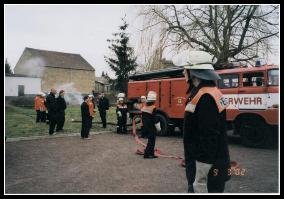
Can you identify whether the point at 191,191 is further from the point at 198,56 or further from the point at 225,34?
the point at 225,34

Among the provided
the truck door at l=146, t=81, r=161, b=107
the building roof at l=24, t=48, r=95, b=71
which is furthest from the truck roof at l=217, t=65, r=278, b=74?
the building roof at l=24, t=48, r=95, b=71

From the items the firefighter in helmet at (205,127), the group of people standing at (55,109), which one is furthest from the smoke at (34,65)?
the firefighter in helmet at (205,127)

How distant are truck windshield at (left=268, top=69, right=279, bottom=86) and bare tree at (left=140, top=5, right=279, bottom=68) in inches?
168

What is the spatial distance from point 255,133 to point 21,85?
126 ft

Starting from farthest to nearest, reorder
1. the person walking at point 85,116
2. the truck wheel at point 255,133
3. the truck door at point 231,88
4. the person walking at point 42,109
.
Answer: the person walking at point 42,109 < the person walking at point 85,116 < the truck door at point 231,88 < the truck wheel at point 255,133

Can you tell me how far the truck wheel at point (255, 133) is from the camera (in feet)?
36.1

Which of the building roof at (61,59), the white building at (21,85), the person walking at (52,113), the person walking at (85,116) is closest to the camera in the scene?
the person walking at (85,116)

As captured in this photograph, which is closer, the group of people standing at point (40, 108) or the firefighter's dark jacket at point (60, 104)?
the firefighter's dark jacket at point (60, 104)

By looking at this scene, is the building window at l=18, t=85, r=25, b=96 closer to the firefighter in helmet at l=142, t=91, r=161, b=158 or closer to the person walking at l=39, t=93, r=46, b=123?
the person walking at l=39, t=93, r=46, b=123

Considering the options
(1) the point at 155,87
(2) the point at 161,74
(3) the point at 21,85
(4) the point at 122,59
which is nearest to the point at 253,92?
(2) the point at 161,74

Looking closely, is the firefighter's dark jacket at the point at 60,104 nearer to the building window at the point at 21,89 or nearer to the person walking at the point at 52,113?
the person walking at the point at 52,113

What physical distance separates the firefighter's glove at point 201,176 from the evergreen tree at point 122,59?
3354 cm

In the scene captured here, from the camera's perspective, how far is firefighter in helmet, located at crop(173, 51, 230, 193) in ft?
11.1

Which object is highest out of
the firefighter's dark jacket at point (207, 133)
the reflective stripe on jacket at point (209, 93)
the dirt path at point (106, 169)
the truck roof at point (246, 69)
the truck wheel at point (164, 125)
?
the truck roof at point (246, 69)
